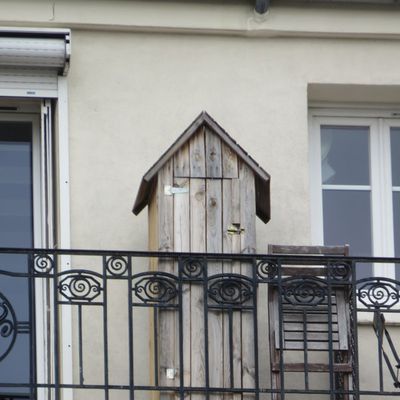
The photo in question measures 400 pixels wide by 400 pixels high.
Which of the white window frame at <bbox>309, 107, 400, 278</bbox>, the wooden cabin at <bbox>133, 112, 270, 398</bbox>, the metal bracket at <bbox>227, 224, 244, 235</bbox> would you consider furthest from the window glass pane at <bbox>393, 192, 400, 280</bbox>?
the metal bracket at <bbox>227, 224, 244, 235</bbox>

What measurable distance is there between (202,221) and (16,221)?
1617 mm

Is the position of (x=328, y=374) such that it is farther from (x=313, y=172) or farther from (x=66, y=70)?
(x=66, y=70)

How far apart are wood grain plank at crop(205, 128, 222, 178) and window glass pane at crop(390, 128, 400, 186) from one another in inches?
72.8

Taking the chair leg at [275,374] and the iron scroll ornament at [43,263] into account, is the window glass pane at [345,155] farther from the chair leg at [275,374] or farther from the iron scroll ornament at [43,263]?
the iron scroll ornament at [43,263]

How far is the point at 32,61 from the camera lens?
504 inches

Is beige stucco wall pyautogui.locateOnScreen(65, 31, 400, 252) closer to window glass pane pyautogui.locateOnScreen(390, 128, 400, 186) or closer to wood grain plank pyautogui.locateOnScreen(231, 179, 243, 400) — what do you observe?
window glass pane pyautogui.locateOnScreen(390, 128, 400, 186)

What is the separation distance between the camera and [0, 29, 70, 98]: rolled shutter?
1278 centimetres

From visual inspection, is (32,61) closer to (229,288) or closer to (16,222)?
(16,222)

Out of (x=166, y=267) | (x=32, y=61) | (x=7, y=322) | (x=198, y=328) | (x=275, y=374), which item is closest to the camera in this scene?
(x=7, y=322)

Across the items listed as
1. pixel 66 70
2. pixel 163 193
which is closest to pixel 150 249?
pixel 163 193

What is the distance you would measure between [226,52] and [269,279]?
6.37 feet

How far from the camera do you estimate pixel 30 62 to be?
12820 millimetres

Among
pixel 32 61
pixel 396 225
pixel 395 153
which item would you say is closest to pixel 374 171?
pixel 395 153

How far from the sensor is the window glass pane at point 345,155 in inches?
537
